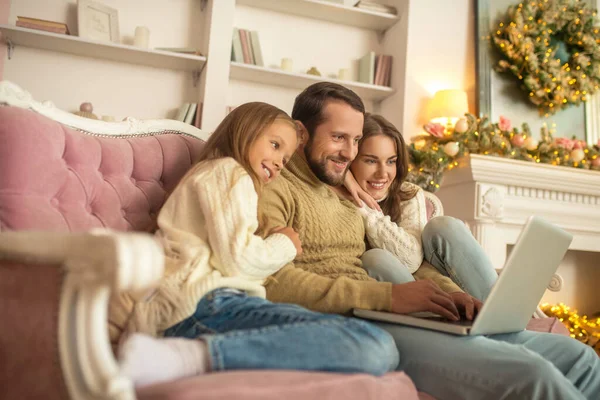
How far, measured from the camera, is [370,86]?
3527mm

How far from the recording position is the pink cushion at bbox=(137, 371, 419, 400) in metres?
0.74

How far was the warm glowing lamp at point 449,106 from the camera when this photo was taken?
3457 millimetres

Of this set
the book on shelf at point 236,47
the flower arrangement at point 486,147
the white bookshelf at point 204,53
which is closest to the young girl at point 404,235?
the flower arrangement at point 486,147

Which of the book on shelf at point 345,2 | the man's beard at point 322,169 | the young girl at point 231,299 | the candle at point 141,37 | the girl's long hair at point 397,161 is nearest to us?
the young girl at point 231,299

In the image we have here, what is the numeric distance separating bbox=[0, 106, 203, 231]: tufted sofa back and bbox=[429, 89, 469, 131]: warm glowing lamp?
2174 mm

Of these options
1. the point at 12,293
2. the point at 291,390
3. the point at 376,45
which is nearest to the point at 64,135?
the point at 12,293

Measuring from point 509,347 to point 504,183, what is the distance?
Result: 7.71 ft

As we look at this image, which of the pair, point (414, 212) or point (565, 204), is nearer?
point (414, 212)

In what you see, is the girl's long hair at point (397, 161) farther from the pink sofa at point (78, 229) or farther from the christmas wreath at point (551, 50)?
the christmas wreath at point (551, 50)

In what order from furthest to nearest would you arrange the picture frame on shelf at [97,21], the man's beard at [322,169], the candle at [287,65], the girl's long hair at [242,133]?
1. the candle at [287,65]
2. the picture frame on shelf at [97,21]
3. the man's beard at [322,169]
4. the girl's long hair at [242,133]

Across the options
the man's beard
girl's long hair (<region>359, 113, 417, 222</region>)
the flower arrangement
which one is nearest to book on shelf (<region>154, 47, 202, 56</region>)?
the flower arrangement

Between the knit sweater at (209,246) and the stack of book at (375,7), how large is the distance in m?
2.71

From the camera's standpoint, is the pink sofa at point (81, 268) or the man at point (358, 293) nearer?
the pink sofa at point (81, 268)

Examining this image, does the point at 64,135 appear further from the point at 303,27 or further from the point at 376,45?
the point at 376,45
